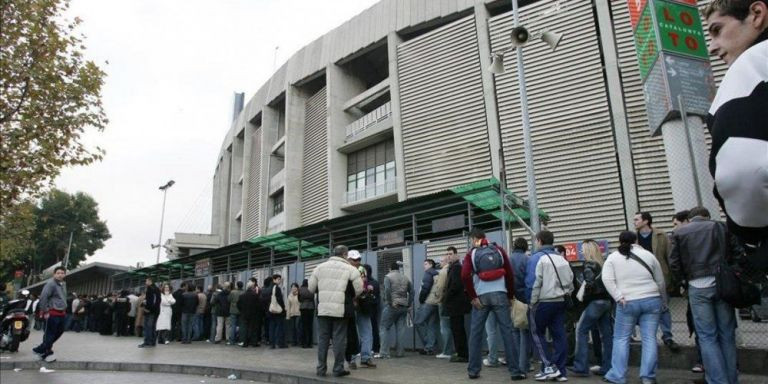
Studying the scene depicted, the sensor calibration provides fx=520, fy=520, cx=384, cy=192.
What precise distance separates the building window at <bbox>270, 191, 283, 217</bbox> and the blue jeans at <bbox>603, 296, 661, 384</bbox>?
104 ft

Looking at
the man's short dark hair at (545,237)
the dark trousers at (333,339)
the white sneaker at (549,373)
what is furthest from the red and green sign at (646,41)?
the dark trousers at (333,339)

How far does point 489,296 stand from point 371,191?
2175 cm

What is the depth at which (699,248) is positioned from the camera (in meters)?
5.57

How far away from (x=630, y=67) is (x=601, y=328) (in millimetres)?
15438

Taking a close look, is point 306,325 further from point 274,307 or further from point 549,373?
point 549,373

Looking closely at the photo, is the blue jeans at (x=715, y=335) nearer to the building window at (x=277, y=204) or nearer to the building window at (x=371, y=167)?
the building window at (x=371, y=167)

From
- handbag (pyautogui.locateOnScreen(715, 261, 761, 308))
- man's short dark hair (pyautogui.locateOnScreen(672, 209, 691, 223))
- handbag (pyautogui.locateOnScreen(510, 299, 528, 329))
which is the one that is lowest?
handbag (pyautogui.locateOnScreen(510, 299, 528, 329))

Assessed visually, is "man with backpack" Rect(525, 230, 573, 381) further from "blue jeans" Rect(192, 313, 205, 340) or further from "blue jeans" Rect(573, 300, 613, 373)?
"blue jeans" Rect(192, 313, 205, 340)

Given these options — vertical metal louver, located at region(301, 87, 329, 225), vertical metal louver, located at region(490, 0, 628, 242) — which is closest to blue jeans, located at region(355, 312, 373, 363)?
vertical metal louver, located at region(490, 0, 628, 242)

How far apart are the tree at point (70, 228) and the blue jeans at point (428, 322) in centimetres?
5659

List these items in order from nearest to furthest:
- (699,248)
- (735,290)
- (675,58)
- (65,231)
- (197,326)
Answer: (735,290) < (699,248) < (675,58) < (197,326) < (65,231)

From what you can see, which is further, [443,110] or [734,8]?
[443,110]

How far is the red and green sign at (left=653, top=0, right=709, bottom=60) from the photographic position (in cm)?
1062

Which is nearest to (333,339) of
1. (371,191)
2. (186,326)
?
(186,326)
